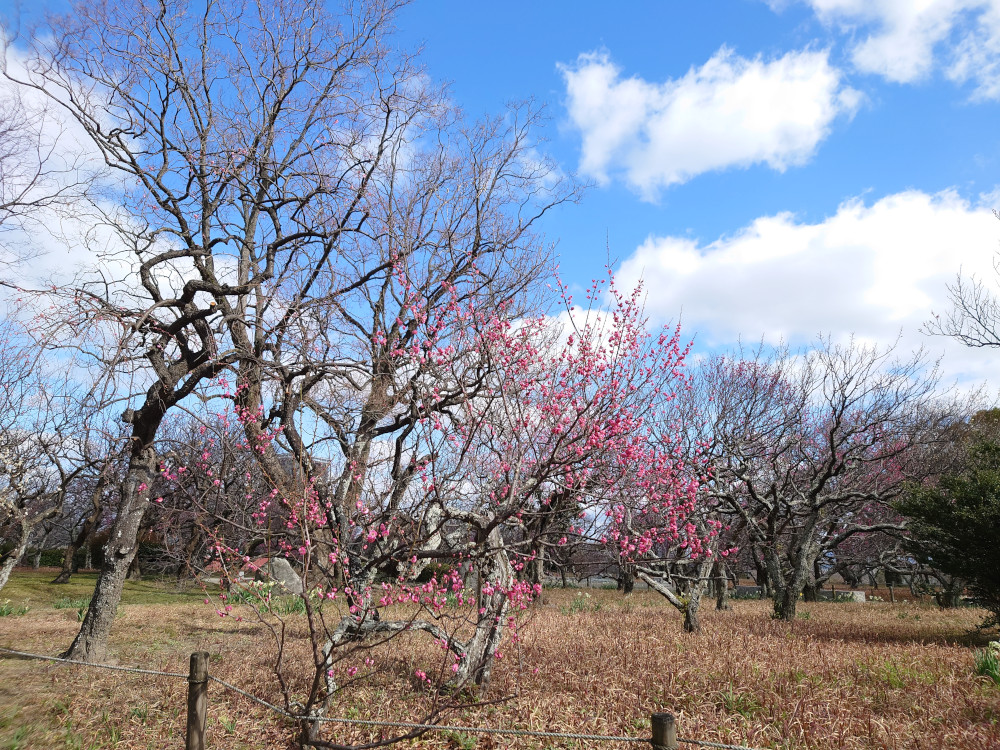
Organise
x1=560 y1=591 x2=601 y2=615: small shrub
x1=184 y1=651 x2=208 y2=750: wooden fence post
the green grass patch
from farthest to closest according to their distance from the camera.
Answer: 1. the green grass patch
2. x1=560 y1=591 x2=601 y2=615: small shrub
3. x1=184 y1=651 x2=208 y2=750: wooden fence post

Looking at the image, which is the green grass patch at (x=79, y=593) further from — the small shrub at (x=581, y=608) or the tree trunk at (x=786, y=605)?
the tree trunk at (x=786, y=605)

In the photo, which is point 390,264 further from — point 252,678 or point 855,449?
point 855,449

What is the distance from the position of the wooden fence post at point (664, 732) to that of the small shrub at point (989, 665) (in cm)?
503

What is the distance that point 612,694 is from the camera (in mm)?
6230

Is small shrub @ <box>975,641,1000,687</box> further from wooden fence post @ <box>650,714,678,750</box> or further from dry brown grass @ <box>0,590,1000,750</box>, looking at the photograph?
wooden fence post @ <box>650,714,678,750</box>

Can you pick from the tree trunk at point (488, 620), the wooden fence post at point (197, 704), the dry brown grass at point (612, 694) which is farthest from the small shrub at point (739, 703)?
the wooden fence post at point (197, 704)

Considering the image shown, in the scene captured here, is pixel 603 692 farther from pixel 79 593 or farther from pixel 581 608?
pixel 79 593

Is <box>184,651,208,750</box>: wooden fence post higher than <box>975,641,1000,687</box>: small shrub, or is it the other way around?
<box>975,641,1000,687</box>: small shrub

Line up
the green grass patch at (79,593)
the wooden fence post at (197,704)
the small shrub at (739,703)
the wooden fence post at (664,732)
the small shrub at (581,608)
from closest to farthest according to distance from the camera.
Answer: the wooden fence post at (664,732) < the wooden fence post at (197,704) < the small shrub at (739,703) < the small shrub at (581,608) < the green grass patch at (79,593)

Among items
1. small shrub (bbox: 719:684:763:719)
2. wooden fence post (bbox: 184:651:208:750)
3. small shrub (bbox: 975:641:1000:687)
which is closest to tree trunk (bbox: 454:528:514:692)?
small shrub (bbox: 719:684:763:719)

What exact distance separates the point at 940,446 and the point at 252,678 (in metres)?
19.9

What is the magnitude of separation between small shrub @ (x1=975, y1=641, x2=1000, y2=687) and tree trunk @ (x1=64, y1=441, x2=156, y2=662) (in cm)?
1030

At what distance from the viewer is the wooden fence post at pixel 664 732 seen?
3275 millimetres

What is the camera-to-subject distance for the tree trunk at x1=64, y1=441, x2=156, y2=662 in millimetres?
8102
